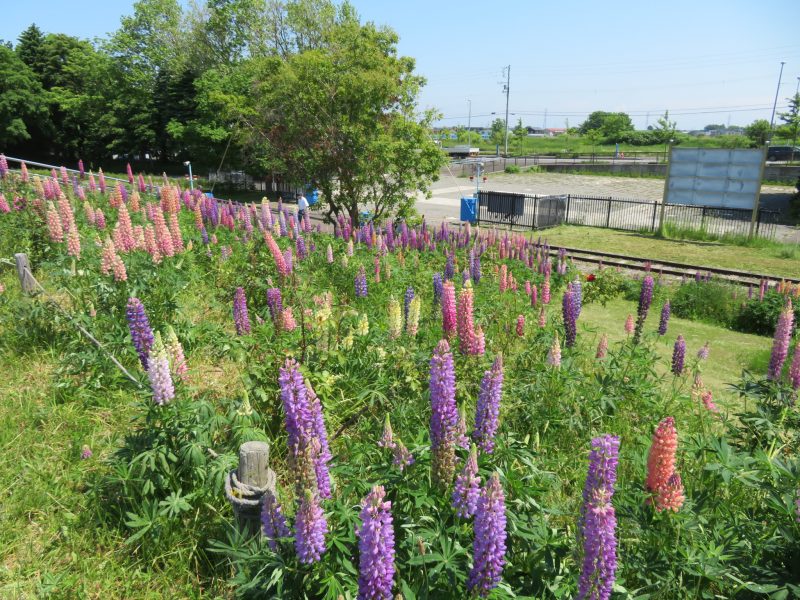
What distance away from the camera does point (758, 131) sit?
7206cm

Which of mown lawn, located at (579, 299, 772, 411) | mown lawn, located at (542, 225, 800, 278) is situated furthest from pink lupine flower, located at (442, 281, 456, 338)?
mown lawn, located at (542, 225, 800, 278)

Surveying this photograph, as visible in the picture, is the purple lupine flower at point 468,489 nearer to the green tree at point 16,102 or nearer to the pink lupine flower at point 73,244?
the pink lupine flower at point 73,244

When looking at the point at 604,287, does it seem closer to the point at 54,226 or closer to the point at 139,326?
the point at 54,226

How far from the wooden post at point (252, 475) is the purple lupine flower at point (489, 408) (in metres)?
→ 1.14

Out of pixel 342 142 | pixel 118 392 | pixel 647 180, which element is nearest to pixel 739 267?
pixel 342 142

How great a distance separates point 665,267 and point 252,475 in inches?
639

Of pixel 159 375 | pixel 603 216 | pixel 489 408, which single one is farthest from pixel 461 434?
pixel 603 216

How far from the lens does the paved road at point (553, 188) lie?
3322 centimetres

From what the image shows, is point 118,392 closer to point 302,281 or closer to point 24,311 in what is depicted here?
point 24,311

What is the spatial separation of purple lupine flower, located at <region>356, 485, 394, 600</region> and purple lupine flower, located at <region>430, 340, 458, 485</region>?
596 mm

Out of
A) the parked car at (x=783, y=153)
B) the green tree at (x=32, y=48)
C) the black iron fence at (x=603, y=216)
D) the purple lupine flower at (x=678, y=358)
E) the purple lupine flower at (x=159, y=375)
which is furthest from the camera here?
the parked car at (x=783, y=153)

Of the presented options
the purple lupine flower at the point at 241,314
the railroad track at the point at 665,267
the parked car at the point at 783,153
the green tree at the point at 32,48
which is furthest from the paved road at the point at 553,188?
the green tree at the point at 32,48

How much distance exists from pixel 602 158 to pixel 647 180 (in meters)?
21.1

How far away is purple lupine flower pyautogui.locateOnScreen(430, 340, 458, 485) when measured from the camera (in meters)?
2.60
